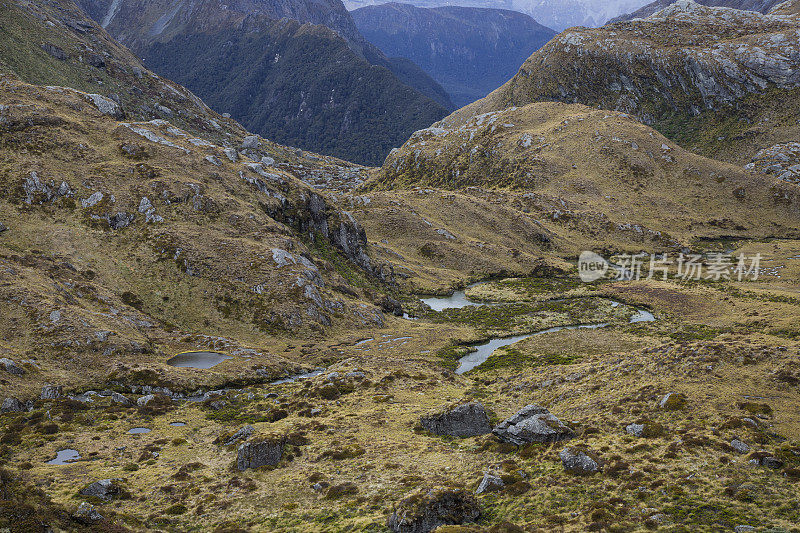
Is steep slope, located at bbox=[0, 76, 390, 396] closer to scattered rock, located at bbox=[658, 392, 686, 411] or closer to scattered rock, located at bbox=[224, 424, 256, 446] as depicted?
scattered rock, located at bbox=[224, 424, 256, 446]

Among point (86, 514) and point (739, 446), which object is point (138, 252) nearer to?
point (86, 514)

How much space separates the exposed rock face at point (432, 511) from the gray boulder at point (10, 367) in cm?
4571

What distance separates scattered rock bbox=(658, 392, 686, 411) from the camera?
42.5 meters

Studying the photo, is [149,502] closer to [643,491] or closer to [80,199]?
[643,491]

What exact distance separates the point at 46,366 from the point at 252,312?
100 feet

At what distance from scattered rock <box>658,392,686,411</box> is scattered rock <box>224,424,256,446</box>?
130 ft

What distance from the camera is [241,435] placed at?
48625 millimetres

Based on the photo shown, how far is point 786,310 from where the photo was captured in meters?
90.1

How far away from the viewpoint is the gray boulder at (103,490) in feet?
121

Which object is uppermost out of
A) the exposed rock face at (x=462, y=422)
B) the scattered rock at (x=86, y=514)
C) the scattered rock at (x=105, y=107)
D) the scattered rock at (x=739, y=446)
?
the scattered rock at (x=105, y=107)

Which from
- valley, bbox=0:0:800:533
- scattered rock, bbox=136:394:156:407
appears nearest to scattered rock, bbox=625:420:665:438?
valley, bbox=0:0:800:533

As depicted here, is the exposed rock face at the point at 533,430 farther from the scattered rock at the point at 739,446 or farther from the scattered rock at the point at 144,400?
the scattered rock at the point at 144,400

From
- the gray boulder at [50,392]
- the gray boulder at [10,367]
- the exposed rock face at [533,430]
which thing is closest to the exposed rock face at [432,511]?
the exposed rock face at [533,430]

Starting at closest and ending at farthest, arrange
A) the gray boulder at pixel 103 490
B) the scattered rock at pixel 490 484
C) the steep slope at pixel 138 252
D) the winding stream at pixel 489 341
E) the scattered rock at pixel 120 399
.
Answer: the scattered rock at pixel 490 484
the gray boulder at pixel 103 490
the scattered rock at pixel 120 399
the steep slope at pixel 138 252
the winding stream at pixel 489 341
